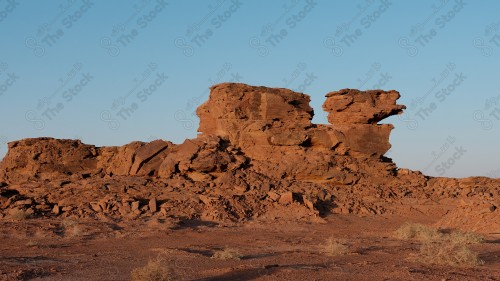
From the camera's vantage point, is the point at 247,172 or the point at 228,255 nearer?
the point at 228,255

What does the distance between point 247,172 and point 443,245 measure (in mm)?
12214

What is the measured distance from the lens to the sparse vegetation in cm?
1068

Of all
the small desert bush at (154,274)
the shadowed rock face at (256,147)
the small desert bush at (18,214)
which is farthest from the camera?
the shadowed rock face at (256,147)

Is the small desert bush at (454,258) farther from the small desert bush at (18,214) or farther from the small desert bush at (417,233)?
the small desert bush at (18,214)

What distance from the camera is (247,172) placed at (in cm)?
2405

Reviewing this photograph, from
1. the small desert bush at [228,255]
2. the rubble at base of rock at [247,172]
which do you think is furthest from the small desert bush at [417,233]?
the small desert bush at [228,255]

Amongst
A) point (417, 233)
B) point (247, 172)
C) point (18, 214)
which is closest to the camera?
point (417, 233)

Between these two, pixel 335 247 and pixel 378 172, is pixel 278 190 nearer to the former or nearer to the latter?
pixel 378 172

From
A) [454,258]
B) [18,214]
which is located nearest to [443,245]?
[454,258]

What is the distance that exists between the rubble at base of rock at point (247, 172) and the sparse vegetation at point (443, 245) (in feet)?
10.1

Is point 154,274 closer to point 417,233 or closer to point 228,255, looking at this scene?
point 228,255

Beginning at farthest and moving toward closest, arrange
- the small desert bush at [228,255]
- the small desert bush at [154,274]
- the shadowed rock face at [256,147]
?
the shadowed rock face at [256,147], the small desert bush at [228,255], the small desert bush at [154,274]

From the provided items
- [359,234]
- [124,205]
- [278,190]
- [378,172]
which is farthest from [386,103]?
[124,205]

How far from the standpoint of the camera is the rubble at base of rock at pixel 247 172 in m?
20.1
